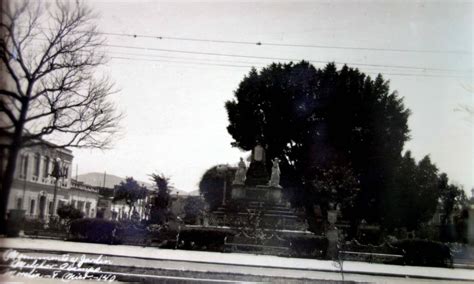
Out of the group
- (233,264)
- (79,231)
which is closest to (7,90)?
(233,264)

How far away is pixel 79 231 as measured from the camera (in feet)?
74.2

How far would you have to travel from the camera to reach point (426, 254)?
68.0 feet

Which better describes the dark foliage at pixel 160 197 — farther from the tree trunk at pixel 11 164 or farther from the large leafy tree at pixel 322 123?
the tree trunk at pixel 11 164

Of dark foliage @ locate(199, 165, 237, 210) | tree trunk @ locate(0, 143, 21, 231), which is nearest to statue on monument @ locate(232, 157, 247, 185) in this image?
tree trunk @ locate(0, 143, 21, 231)

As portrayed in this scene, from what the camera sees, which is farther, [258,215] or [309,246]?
[258,215]

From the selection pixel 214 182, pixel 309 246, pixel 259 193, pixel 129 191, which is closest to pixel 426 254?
pixel 309 246

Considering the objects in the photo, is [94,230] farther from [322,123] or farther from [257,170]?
[322,123]

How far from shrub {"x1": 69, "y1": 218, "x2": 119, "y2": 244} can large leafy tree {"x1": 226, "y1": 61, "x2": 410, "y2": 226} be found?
63.5 feet

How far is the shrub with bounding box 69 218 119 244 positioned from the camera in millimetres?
22531

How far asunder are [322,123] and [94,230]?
2184 centimetres

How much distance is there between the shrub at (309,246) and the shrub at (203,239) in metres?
3.40

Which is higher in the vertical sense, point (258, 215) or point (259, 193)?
point (259, 193)

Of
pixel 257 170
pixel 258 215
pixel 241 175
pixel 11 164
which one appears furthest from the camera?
pixel 257 170

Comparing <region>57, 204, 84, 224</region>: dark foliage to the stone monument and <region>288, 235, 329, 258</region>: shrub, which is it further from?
<region>288, 235, 329, 258</region>: shrub
